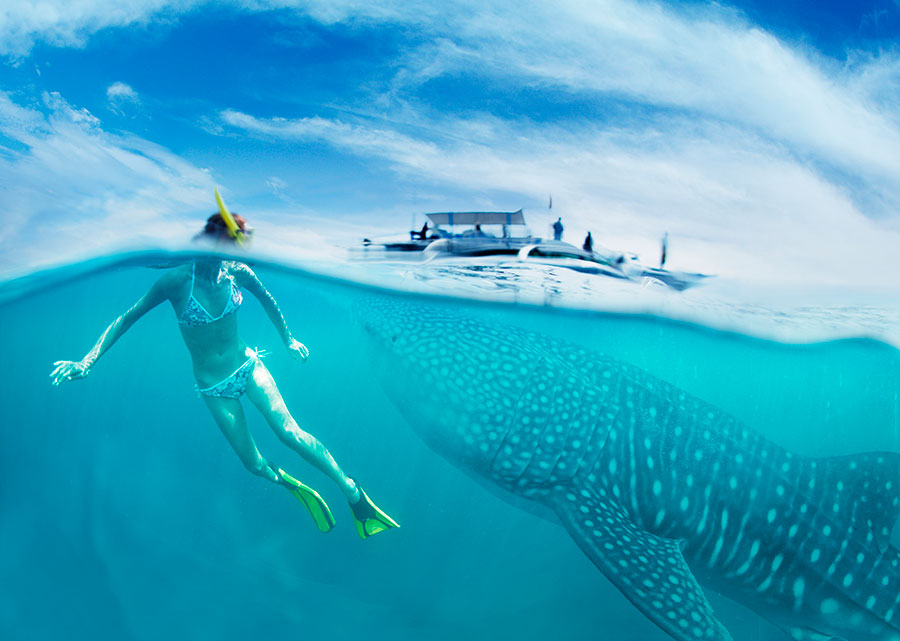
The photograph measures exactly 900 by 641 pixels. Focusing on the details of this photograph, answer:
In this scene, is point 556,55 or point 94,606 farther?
point 94,606

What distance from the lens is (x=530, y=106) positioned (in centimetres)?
437

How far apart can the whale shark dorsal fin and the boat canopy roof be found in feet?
9.36

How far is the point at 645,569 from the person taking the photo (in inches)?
142

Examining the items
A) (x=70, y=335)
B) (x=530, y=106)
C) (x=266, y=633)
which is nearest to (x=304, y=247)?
(x=530, y=106)

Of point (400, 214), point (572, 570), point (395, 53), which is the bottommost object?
point (572, 570)

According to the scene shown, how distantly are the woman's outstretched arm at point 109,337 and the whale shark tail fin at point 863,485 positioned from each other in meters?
6.58

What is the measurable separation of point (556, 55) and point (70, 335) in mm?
14392

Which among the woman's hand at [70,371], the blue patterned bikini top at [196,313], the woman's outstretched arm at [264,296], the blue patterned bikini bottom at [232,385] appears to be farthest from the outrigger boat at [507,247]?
the woman's hand at [70,371]

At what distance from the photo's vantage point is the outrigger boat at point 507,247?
5.16 m

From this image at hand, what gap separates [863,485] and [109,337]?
24.1ft

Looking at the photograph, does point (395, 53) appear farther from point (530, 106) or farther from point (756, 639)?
point (756, 639)

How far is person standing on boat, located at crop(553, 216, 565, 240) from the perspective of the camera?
5162mm

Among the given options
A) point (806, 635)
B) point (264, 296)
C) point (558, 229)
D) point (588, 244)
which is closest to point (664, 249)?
point (588, 244)

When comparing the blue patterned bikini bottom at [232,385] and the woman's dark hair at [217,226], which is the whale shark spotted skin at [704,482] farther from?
the woman's dark hair at [217,226]
